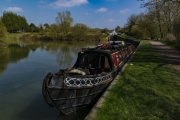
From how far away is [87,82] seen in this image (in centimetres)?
590

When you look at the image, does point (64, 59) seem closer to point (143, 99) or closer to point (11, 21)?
point (143, 99)

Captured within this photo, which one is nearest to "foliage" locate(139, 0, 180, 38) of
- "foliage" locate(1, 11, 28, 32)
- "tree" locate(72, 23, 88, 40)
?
"tree" locate(72, 23, 88, 40)

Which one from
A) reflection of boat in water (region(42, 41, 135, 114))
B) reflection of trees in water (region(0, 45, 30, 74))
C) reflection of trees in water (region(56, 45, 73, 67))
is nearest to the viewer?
reflection of boat in water (region(42, 41, 135, 114))

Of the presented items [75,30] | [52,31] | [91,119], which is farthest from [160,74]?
[52,31]

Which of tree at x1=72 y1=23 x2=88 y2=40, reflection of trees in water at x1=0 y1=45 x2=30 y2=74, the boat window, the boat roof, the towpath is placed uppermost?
tree at x1=72 y1=23 x2=88 y2=40

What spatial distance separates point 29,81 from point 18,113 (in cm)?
393

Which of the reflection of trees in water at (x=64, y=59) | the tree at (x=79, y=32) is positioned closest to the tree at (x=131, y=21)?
the tree at (x=79, y=32)

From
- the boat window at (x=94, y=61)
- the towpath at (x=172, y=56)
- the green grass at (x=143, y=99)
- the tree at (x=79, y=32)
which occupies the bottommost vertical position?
the green grass at (x=143, y=99)

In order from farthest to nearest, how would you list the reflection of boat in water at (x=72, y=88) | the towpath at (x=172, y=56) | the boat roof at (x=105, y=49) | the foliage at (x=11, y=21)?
the foliage at (x=11, y=21) → the towpath at (x=172, y=56) → the boat roof at (x=105, y=49) → the reflection of boat in water at (x=72, y=88)

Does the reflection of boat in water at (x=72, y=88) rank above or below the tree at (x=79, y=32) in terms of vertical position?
below

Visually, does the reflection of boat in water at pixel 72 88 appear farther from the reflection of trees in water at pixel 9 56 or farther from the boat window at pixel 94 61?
the reflection of trees in water at pixel 9 56

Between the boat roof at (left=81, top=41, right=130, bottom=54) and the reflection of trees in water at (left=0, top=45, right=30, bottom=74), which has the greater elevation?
the boat roof at (left=81, top=41, right=130, bottom=54)

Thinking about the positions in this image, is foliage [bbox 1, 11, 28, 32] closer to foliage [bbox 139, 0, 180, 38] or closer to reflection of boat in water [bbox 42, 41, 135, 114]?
foliage [bbox 139, 0, 180, 38]

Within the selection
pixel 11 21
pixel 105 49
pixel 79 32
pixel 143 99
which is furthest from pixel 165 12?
pixel 11 21
